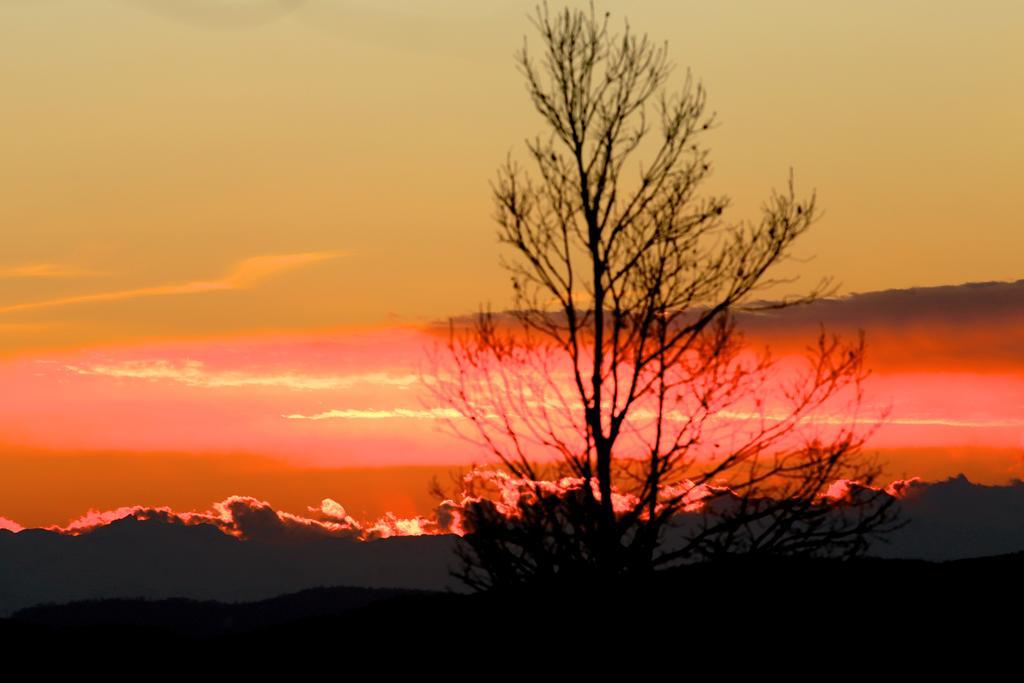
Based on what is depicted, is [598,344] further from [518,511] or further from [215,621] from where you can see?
[215,621]

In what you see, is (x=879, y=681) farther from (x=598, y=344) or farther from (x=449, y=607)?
(x=449, y=607)

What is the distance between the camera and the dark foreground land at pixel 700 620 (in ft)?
63.4

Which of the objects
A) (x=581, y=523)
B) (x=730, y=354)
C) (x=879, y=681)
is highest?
(x=730, y=354)

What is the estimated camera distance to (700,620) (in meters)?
20.4

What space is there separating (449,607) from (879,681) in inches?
333

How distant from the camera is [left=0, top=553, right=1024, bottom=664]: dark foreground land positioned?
1931cm

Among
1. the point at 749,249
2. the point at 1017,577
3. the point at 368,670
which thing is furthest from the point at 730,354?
the point at 368,670

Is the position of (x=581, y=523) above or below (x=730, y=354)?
below

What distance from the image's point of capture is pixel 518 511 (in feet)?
72.2

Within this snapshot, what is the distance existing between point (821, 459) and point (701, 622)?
3.45m

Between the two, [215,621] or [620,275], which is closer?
Result: [620,275]

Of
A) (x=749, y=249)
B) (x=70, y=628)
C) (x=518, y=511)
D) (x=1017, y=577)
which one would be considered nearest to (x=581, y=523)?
(x=518, y=511)

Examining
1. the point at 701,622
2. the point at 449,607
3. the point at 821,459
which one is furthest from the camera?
the point at 449,607

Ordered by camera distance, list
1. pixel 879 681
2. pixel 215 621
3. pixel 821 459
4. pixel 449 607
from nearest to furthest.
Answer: pixel 879 681
pixel 821 459
pixel 449 607
pixel 215 621
